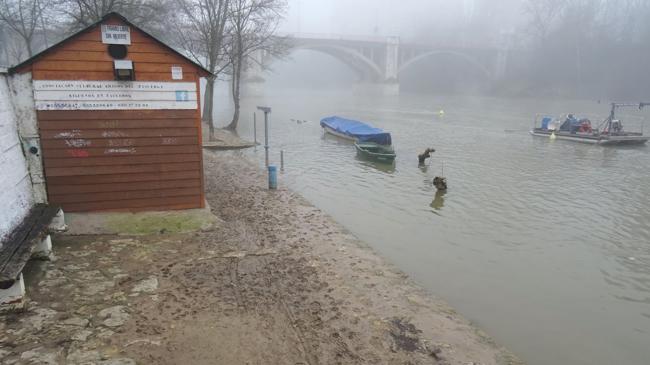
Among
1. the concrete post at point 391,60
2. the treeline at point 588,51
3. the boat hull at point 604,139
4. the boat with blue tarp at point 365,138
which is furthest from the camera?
the concrete post at point 391,60

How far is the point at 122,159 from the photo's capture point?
8.95m

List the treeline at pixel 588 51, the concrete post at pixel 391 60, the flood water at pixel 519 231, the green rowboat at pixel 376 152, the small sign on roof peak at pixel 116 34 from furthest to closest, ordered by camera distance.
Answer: the concrete post at pixel 391 60, the treeline at pixel 588 51, the green rowboat at pixel 376 152, the small sign on roof peak at pixel 116 34, the flood water at pixel 519 231

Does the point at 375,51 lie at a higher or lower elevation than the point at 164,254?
higher

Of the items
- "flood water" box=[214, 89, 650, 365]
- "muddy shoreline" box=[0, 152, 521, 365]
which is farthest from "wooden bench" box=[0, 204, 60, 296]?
"flood water" box=[214, 89, 650, 365]

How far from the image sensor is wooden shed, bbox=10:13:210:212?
8305 mm

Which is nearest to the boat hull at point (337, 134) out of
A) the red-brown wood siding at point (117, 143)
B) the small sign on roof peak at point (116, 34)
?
the red-brown wood siding at point (117, 143)

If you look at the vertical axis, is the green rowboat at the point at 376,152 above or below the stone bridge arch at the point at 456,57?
below

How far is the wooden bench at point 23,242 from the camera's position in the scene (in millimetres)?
5348

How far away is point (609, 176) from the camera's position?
2014 cm

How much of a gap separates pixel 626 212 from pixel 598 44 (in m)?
82.9

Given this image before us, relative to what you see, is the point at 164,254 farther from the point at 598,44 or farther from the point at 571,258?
the point at 598,44

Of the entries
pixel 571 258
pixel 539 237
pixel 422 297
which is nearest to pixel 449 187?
pixel 539 237

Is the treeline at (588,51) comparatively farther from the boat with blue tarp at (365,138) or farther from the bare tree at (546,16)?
the boat with blue tarp at (365,138)

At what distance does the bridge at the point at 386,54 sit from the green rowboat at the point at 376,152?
5254 centimetres
